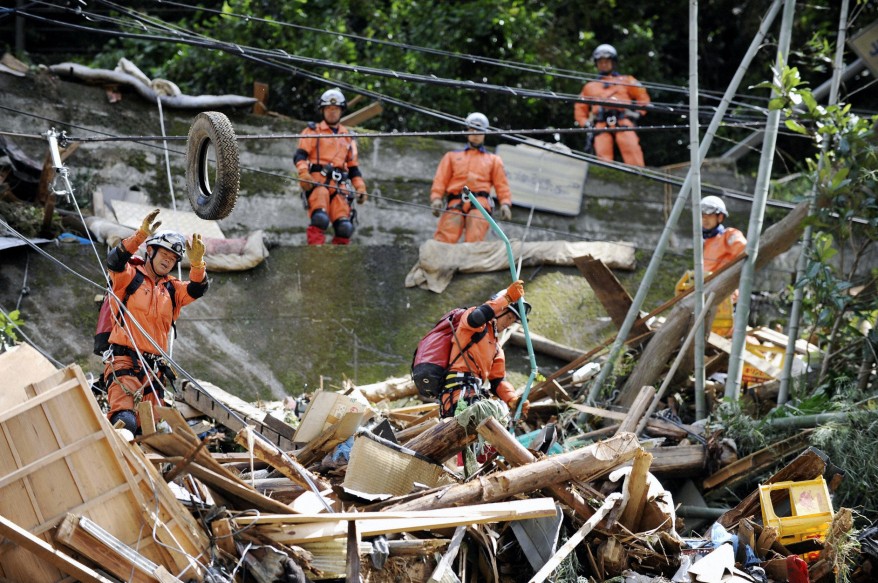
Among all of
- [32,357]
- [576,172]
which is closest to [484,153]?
[576,172]

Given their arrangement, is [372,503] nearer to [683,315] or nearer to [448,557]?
[448,557]

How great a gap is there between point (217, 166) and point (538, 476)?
274cm

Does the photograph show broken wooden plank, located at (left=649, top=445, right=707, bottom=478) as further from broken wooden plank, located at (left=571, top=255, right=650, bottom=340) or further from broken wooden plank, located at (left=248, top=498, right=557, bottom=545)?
broken wooden plank, located at (left=248, top=498, right=557, bottom=545)

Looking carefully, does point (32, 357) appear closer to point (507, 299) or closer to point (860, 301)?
point (507, 299)

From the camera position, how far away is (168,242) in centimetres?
834

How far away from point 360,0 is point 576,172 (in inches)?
183

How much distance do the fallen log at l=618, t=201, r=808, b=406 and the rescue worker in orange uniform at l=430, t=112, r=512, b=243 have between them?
3030 mm

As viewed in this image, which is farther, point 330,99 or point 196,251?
point 330,99

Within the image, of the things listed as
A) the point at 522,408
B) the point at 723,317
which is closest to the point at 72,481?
the point at 522,408

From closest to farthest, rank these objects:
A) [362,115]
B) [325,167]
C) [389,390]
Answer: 1. [389,390]
2. [325,167]
3. [362,115]

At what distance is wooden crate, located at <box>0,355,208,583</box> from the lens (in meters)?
5.23

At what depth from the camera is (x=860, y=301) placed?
948 centimetres

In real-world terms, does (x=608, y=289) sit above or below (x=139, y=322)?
below

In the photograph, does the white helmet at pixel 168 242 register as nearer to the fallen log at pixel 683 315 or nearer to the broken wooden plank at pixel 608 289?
the broken wooden plank at pixel 608 289
